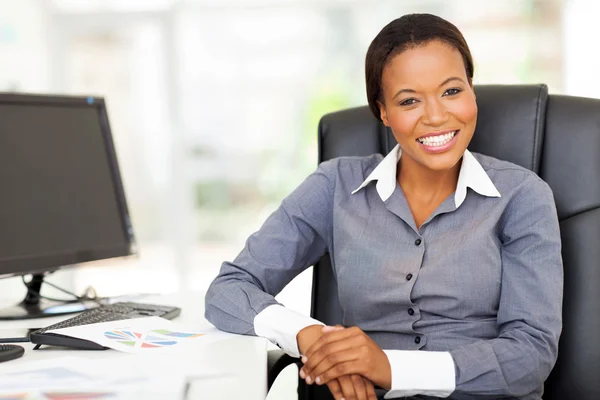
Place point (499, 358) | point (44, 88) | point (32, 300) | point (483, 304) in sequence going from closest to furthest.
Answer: point (499, 358)
point (483, 304)
point (32, 300)
point (44, 88)

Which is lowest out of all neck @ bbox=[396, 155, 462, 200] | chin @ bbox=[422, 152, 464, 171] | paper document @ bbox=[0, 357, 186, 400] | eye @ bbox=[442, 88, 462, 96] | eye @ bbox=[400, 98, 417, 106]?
paper document @ bbox=[0, 357, 186, 400]

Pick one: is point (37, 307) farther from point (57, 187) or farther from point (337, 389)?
point (337, 389)

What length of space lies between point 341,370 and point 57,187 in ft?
3.18

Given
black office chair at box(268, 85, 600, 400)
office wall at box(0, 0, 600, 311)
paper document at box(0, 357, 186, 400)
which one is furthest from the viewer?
office wall at box(0, 0, 600, 311)

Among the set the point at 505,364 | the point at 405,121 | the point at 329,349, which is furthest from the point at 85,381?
the point at 405,121

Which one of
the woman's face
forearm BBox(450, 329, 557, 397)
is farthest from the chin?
forearm BBox(450, 329, 557, 397)

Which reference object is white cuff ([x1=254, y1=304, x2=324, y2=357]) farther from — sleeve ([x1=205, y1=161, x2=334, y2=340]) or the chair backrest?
the chair backrest

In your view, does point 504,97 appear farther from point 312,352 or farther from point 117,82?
point 117,82

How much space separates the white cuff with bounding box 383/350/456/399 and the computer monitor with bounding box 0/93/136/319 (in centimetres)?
89

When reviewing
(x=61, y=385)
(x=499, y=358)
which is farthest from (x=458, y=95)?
(x=61, y=385)

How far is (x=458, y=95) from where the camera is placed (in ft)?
5.28

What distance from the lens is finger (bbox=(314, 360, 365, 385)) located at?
1349 millimetres

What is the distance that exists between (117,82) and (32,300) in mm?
4806

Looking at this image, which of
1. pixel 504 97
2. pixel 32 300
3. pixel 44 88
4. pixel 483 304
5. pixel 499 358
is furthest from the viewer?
pixel 44 88
